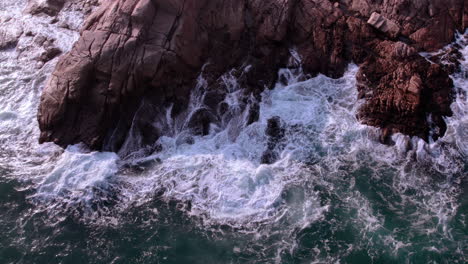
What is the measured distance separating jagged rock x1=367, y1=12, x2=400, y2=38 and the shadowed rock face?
0.18 feet

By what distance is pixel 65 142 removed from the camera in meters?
18.0

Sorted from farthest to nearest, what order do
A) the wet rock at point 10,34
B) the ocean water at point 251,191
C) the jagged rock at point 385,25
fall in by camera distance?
the wet rock at point 10,34 → the jagged rock at point 385,25 → the ocean water at point 251,191

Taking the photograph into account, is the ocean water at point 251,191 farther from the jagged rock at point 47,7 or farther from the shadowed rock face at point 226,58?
the jagged rock at point 47,7

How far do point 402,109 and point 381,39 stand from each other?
4.13 m

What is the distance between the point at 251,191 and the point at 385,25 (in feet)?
35.6

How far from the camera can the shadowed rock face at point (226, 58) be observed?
18125 millimetres

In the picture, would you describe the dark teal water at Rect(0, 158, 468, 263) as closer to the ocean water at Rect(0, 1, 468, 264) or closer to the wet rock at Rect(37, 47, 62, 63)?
the ocean water at Rect(0, 1, 468, 264)

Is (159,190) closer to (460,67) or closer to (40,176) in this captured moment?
(40,176)

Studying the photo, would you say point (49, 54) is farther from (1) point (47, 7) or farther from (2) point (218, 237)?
(2) point (218, 237)

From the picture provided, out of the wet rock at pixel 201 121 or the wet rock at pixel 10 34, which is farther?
the wet rock at pixel 10 34

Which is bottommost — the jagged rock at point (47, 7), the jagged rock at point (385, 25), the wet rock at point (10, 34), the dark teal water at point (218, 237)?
the dark teal water at point (218, 237)

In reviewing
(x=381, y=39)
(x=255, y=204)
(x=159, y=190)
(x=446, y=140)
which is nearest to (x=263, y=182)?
(x=255, y=204)

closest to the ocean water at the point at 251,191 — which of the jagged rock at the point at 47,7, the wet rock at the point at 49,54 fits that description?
the wet rock at the point at 49,54

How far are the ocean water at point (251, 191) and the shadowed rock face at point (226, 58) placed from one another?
0.61 metres
